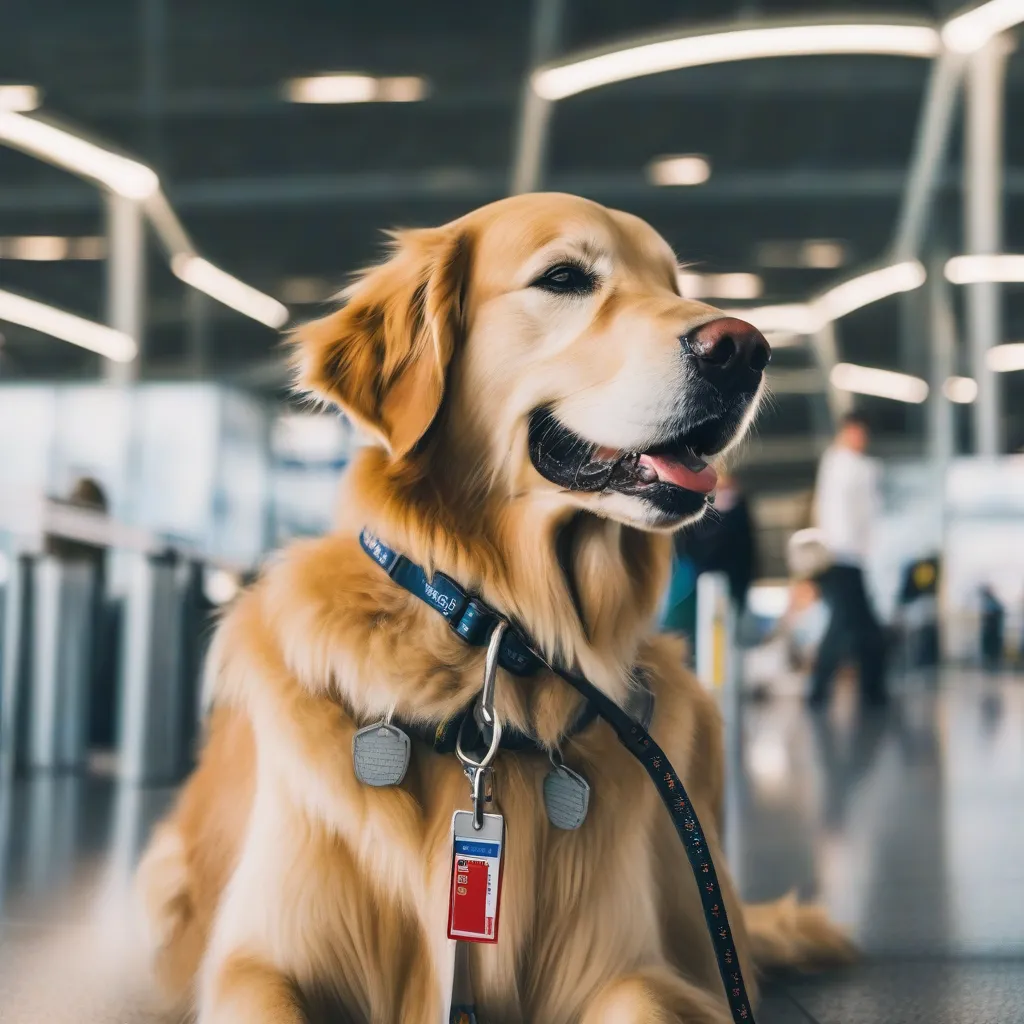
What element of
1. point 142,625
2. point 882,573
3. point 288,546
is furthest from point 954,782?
point 882,573

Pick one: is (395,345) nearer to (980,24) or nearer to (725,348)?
(725,348)

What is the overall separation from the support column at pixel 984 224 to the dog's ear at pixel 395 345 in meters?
10.8

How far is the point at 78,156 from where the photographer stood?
39.0 feet

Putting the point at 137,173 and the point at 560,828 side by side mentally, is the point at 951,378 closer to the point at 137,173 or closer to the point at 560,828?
the point at 137,173

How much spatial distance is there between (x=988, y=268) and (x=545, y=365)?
1085 centimetres

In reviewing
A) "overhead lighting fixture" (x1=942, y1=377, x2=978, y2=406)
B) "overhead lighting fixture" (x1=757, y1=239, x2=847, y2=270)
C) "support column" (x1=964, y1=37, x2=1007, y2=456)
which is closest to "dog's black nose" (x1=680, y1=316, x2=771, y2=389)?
"support column" (x1=964, y1=37, x2=1007, y2=456)

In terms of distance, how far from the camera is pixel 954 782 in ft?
14.9

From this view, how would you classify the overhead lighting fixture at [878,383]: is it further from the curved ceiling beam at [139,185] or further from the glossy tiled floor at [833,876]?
the glossy tiled floor at [833,876]

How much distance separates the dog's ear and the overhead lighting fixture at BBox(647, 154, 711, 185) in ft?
37.8

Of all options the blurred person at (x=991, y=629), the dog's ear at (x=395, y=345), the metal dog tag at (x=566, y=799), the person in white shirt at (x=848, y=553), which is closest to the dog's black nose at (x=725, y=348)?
the dog's ear at (x=395, y=345)

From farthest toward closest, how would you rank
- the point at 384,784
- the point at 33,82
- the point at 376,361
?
the point at 33,82 < the point at 376,361 < the point at 384,784

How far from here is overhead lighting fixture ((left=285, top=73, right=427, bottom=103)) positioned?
11852mm

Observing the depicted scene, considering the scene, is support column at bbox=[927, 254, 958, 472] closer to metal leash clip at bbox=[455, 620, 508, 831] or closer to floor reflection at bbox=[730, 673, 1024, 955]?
floor reflection at bbox=[730, 673, 1024, 955]

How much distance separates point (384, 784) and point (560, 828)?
0.23 metres
